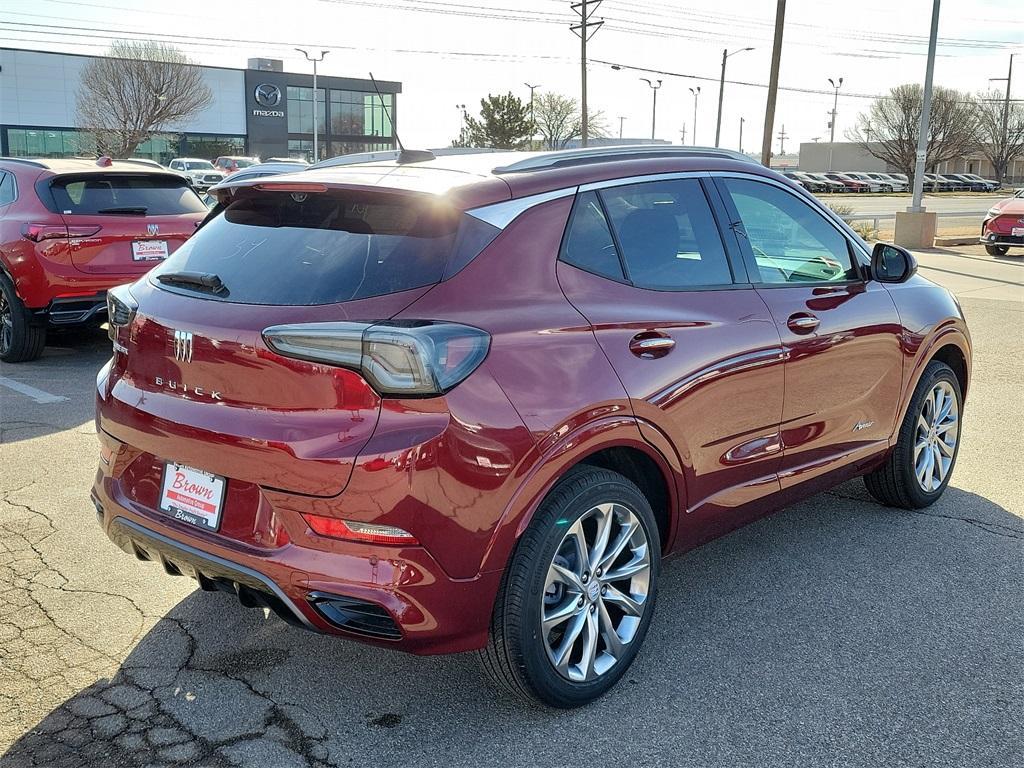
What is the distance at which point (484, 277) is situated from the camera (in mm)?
2941

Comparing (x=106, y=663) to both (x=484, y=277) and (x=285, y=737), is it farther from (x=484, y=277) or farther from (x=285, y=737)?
(x=484, y=277)

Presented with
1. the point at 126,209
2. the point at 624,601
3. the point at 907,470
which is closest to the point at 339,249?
the point at 624,601

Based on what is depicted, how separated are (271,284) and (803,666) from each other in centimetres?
220

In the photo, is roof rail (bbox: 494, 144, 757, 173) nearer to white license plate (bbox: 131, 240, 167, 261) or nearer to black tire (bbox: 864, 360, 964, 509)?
black tire (bbox: 864, 360, 964, 509)

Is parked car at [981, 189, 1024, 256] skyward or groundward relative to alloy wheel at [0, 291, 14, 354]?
skyward

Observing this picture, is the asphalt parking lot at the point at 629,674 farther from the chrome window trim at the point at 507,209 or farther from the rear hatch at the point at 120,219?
the rear hatch at the point at 120,219

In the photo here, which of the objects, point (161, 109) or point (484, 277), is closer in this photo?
point (484, 277)

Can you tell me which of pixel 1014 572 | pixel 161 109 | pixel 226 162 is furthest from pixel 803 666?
pixel 161 109

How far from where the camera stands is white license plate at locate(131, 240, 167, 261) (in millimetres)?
8344

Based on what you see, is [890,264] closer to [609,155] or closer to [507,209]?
[609,155]

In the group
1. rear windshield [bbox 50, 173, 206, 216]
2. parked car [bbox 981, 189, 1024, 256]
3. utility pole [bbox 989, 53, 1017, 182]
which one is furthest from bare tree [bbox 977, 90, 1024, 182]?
rear windshield [bbox 50, 173, 206, 216]

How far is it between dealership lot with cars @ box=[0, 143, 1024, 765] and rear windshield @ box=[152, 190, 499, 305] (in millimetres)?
12

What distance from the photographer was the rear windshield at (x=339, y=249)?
114 inches

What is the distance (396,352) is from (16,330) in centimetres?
685
